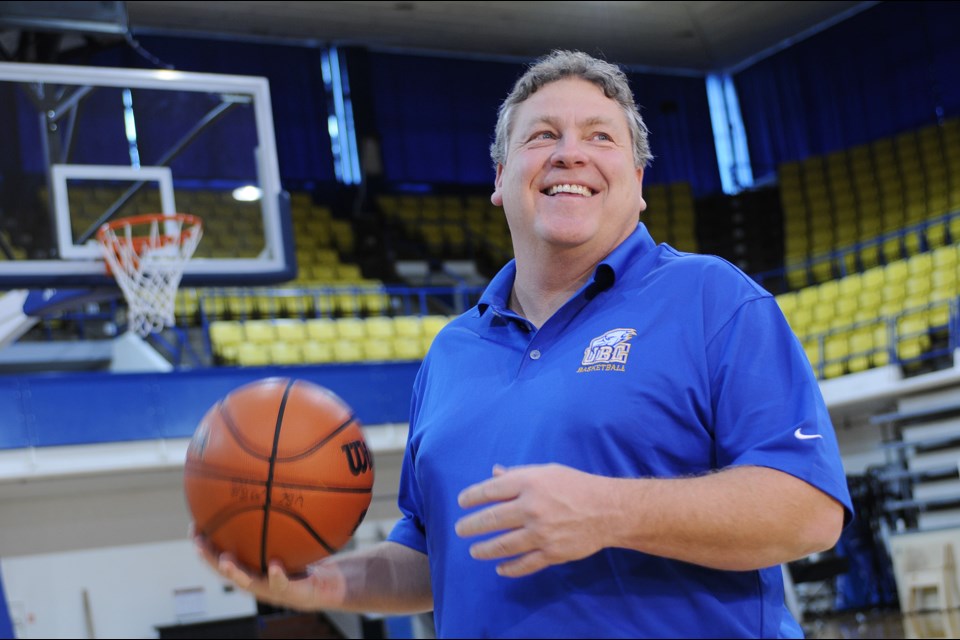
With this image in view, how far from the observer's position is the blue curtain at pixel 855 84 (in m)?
15.2

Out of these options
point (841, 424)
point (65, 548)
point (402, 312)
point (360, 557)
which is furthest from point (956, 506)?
point (360, 557)

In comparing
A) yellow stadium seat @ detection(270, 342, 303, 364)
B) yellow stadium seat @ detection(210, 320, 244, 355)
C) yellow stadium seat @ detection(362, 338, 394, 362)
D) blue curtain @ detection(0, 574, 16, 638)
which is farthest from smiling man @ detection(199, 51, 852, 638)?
yellow stadium seat @ detection(362, 338, 394, 362)

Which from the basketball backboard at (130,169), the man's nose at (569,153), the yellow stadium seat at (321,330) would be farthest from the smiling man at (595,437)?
the yellow stadium seat at (321,330)

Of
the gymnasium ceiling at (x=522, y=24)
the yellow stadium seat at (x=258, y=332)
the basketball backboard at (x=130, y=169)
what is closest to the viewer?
the basketball backboard at (x=130, y=169)

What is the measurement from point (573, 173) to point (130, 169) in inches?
205

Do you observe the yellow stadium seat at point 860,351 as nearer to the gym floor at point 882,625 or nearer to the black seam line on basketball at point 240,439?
the gym floor at point 882,625

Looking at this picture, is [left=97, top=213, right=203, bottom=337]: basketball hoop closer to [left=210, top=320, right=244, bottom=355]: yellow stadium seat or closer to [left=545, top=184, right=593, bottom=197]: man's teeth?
[left=210, top=320, right=244, bottom=355]: yellow stadium seat

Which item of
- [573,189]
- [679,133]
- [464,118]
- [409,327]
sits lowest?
[573,189]

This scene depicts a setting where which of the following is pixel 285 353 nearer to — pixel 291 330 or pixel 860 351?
pixel 291 330

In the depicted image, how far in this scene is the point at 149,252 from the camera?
21.0ft

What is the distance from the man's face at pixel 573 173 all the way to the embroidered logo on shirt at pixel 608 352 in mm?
203

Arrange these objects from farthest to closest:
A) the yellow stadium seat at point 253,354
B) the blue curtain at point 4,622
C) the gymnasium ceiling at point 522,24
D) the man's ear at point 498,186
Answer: the gymnasium ceiling at point 522,24 < the yellow stadium seat at point 253,354 < the blue curtain at point 4,622 < the man's ear at point 498,186

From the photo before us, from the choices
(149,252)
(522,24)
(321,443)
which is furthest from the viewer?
(522,24)

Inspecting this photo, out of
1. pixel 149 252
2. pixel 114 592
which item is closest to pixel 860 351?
pixel 149 252
